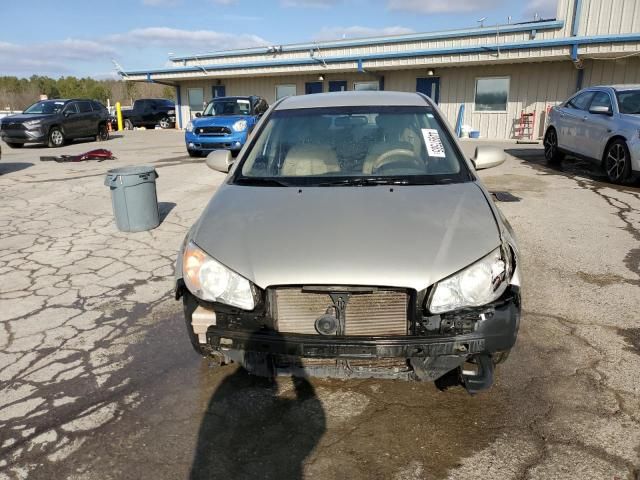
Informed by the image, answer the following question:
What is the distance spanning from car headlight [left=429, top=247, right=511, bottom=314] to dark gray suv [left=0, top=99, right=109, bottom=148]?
17.8m

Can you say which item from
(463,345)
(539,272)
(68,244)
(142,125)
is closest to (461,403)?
(463,345)

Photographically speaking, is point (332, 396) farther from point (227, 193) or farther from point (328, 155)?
point (328, 155)

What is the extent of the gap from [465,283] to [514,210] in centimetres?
548

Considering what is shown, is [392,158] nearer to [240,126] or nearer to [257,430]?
[257,430]

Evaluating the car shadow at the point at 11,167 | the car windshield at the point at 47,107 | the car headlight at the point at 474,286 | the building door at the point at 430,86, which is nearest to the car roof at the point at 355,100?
the car headlight at the point at 474,286

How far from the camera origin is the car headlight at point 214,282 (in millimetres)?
2350

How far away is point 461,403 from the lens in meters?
2.76

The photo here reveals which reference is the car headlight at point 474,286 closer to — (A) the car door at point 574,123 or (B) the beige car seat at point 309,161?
(B) the beige car seat at point 309,161

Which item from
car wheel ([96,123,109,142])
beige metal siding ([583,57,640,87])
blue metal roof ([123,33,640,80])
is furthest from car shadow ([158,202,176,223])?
beige metal siding ([583,57,640,87])

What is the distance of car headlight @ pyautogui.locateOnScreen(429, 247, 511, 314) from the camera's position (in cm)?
225

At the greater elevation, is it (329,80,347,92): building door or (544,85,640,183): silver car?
(329,80,347,92): building door

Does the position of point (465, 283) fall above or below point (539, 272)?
above

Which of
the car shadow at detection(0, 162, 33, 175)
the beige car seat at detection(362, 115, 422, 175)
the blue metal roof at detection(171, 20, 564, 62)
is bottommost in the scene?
the car shadow at detection(0, 162, 33, 175)

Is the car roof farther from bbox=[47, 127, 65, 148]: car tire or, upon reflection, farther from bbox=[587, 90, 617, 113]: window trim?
bbox=[47, 127, 65, 148]: car tire
